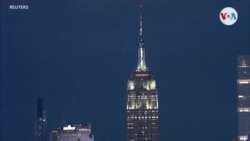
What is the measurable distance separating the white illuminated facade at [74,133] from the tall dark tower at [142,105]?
4.05 meters

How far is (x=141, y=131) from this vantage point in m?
86.9

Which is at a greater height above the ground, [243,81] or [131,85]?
[131,85]

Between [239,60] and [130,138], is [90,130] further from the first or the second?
[239,60]

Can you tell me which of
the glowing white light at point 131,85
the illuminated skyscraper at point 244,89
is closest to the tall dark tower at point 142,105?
the glowing white light at point 131,85

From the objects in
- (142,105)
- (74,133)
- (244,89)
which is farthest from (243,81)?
(74,133)

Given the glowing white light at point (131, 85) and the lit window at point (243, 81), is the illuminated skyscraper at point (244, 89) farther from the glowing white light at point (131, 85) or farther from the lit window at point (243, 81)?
the glowing white light at point (131, 85)

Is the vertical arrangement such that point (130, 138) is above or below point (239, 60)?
below

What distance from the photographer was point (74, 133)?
298ft

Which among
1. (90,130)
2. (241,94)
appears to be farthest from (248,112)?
(90,130)

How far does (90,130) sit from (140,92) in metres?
4.95

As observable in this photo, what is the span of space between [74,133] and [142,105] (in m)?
5.82

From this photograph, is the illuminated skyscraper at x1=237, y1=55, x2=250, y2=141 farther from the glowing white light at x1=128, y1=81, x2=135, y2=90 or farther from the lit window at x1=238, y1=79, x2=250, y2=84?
the glowing white light at x1=128, y1=81, x2=135, y2=90

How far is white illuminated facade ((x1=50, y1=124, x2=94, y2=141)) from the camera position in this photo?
296ft

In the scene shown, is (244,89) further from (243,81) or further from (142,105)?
(142,105)
